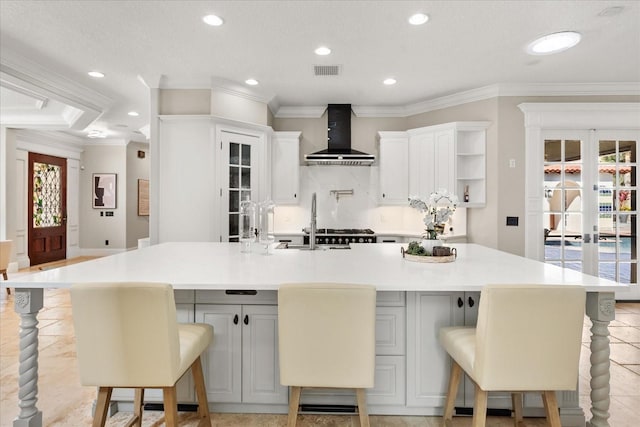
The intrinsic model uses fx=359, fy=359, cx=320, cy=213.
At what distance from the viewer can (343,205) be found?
549cm

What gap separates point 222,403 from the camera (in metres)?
2.08

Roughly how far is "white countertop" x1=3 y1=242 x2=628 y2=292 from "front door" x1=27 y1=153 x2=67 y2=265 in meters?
6.22

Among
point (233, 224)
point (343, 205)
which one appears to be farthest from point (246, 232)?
point (343, 205)

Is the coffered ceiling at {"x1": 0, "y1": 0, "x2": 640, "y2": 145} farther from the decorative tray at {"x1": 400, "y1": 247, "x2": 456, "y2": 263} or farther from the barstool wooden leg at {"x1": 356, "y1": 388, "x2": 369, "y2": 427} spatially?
the barstool wooden leg at {"x1": 356, "y1": 388, "x2": 369, "y2": 427}

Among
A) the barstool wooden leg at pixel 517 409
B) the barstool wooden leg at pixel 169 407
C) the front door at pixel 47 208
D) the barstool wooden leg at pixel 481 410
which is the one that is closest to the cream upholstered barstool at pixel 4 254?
the front door at pixel 47 208

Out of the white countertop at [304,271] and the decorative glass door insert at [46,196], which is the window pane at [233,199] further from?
the decorative glass door insert at [46,196]

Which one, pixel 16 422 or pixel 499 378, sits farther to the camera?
pixel 16 422

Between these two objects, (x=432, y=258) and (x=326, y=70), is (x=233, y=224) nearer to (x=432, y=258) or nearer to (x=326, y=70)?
(x=326, y=70)

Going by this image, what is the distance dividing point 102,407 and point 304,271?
1081mm

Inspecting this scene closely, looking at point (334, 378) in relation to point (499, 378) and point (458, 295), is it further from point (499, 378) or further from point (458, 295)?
point (458, 295)

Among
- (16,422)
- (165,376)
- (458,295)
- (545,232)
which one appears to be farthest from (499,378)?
(545,232)

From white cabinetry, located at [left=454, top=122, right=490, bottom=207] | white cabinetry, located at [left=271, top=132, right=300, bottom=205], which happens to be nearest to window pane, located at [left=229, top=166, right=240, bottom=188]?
white cabinetry, located at [left=271, top=132, right=300, bottom=205]

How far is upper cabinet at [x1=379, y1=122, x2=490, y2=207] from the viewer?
4574mm

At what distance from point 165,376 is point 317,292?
28.2 inches
